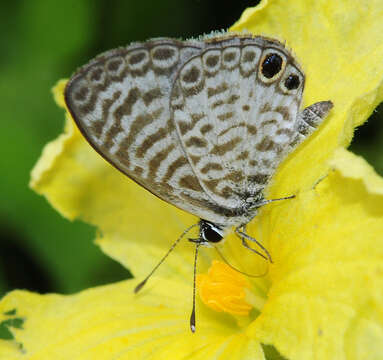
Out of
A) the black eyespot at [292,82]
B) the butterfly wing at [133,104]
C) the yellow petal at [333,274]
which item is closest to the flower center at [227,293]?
the yellow petal at [333,274]

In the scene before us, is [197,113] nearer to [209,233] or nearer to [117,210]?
[209,233]

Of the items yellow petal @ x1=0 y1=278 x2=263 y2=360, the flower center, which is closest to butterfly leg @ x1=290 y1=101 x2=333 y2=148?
the flower center

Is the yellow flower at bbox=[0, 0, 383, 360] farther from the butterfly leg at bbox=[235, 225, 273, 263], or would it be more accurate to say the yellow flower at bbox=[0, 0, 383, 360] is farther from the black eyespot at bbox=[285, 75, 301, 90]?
the black eyespot at bbox=[285, 75, 301, 90]

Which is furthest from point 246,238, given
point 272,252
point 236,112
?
point 236,112

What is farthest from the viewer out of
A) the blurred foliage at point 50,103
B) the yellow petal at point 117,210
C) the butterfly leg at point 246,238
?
the blurred foliage at point 50,103

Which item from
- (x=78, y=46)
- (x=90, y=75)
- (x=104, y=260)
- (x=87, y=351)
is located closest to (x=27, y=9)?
(x=78, y=46)

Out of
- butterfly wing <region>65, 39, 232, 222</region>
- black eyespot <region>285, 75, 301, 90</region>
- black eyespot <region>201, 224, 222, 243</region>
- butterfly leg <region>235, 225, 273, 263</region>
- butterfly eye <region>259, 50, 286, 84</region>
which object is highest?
butterfly wing <region>65, 39, 232, 222</region>

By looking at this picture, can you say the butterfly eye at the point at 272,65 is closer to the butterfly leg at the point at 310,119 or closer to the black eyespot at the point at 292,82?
the black eyespot at the point at 292,82
